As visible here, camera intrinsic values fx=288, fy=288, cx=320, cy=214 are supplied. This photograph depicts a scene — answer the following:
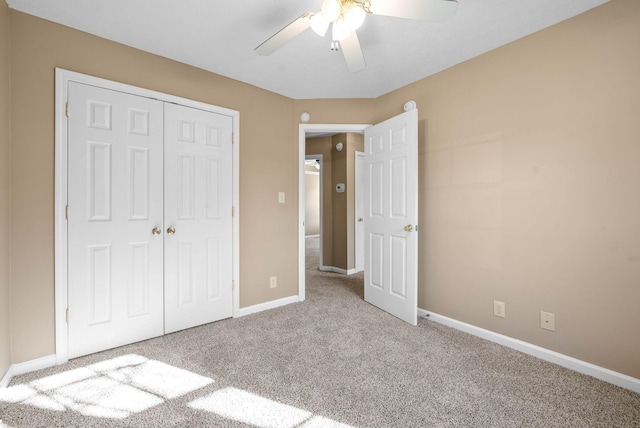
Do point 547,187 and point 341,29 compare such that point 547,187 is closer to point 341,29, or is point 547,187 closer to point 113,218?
point 341,29

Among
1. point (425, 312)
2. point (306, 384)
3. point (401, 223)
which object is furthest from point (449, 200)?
point (306, 384)

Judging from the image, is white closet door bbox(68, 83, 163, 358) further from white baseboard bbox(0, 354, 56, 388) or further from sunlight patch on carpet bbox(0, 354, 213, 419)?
sunlight patch on carpet bbox(0, 354, 213, 419)

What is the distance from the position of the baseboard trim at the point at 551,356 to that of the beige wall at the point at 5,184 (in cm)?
325

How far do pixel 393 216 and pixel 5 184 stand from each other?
2.95 metres

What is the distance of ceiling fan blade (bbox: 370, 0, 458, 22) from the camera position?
4.40 feet

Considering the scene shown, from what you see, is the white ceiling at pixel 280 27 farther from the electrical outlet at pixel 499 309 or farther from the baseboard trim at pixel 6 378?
the baseboard trim at pixel 6 378

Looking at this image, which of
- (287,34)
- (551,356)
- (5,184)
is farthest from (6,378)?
(551,356)

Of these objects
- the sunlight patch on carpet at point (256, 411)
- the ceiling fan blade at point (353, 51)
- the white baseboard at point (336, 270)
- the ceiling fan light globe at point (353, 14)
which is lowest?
the sunlight patch on carpet at point (256, 411)

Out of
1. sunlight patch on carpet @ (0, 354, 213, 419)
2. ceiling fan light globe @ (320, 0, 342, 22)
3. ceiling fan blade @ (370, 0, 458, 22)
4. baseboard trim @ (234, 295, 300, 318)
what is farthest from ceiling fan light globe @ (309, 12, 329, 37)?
baseboard trim @ (234, 295, 300, 318)

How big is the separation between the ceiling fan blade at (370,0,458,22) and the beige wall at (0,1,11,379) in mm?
2247

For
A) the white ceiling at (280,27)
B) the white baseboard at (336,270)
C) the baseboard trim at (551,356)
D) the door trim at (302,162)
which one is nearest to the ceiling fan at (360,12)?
the white ceiling at (280,27)

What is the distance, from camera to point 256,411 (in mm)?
1541

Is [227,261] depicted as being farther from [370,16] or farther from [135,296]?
[370,16]

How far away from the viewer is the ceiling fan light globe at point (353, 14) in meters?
1.37
